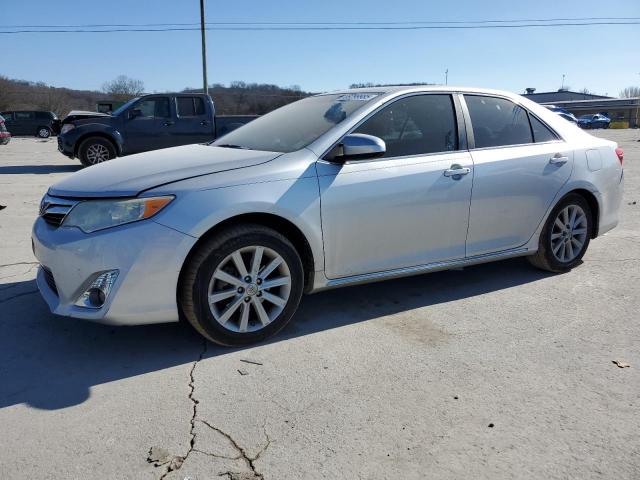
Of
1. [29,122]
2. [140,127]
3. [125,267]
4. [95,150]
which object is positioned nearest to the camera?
[125,267]

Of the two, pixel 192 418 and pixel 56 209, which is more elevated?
pixel 56 209

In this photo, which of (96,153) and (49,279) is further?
(96,153)

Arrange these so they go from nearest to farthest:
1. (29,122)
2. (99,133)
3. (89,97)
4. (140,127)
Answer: (99,133) < (140,127) < (29,122) < (89,97)

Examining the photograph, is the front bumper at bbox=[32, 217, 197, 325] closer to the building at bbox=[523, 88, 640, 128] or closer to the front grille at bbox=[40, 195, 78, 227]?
the front grille at bbox=[40, 195, 78, 227]

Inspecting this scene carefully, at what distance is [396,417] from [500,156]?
247cm

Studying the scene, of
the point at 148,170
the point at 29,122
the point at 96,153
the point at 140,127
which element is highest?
the point at 29,122

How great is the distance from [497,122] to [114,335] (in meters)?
Answer: 3.30

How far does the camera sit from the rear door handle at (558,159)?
4.49 meters

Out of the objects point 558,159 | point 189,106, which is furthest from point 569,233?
point 189,106

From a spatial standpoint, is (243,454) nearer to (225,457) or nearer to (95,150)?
(225,457)

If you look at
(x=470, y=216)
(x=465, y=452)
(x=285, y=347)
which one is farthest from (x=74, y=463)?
(x=470, y=216)

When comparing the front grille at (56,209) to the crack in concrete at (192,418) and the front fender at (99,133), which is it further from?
the front fender at (99,133)

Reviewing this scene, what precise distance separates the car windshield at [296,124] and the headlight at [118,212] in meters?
1.01

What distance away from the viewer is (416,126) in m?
3.98
